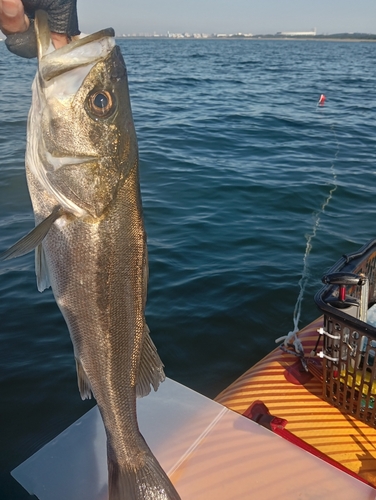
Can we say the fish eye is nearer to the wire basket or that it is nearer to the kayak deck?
the wire basket

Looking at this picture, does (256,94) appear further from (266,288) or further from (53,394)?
(53,394)

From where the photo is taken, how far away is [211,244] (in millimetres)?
8586

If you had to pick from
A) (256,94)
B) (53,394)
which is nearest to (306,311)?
(53,394)

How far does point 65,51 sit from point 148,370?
159 cm

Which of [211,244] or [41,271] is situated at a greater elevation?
[41,271]

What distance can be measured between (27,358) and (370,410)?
13.1 ft

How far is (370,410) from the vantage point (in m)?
3.74

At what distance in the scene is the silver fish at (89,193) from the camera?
2141mm

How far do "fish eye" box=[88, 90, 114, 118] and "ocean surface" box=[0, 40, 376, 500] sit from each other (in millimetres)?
3650

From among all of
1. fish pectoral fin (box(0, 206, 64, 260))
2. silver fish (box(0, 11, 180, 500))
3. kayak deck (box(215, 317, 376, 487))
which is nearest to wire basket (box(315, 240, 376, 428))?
kayak deck (box(215, 317, 376, 487))

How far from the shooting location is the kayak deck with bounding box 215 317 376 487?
3.51m

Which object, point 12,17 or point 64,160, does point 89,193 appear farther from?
point 12,17

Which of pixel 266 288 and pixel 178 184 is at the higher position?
pixel 178 184

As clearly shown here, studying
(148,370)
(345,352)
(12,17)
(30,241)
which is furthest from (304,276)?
(12,17)
